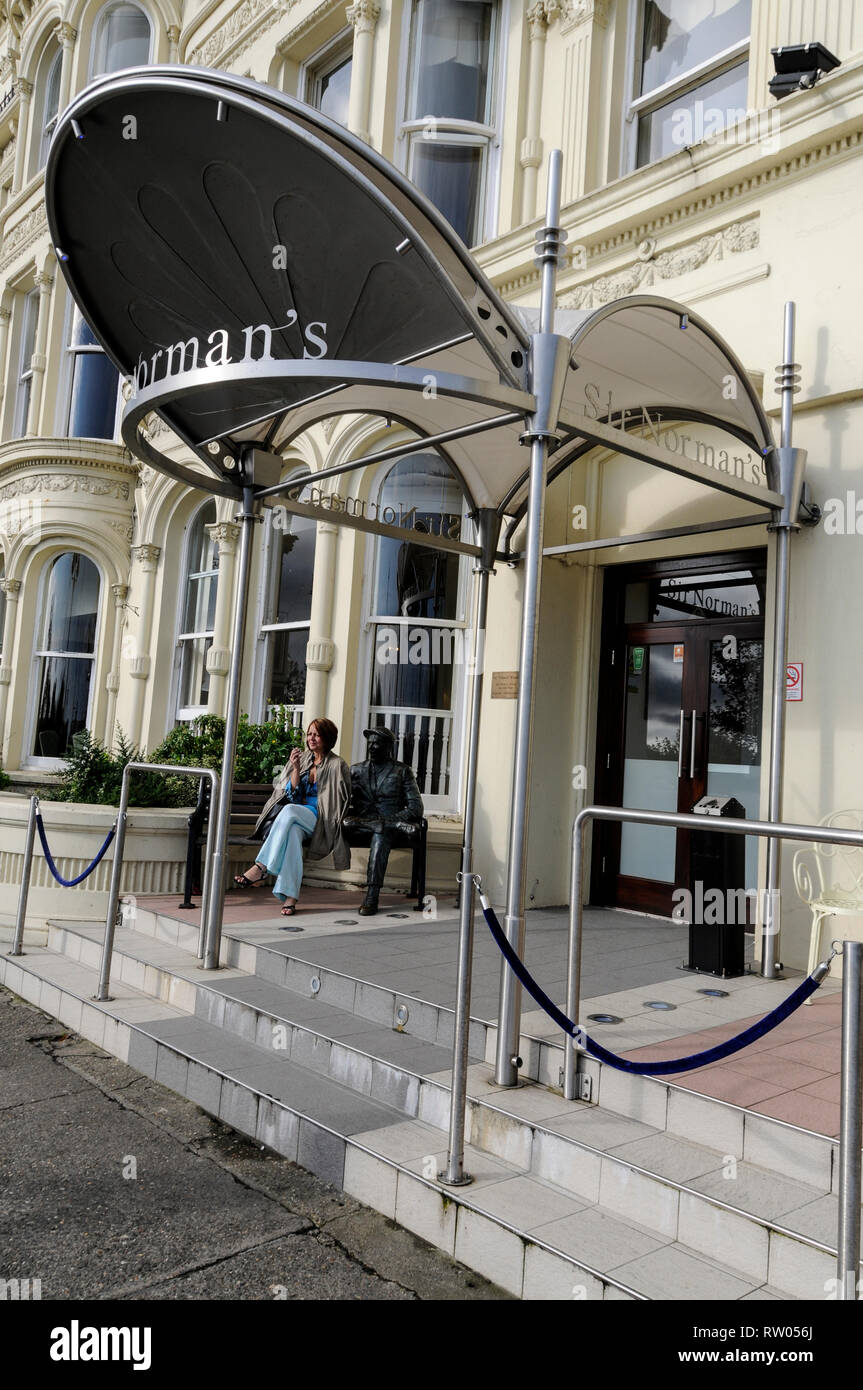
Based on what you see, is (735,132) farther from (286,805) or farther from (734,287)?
(286,805)

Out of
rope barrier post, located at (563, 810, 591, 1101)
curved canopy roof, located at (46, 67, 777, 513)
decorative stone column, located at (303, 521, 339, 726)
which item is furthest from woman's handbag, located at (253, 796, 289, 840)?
rope barrier post, located at (563, 810, 591, 1101)

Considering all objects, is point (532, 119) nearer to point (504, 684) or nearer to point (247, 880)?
point (504, 684)

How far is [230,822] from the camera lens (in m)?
7.97

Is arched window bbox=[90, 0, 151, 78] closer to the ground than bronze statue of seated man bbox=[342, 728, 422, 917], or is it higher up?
higher up

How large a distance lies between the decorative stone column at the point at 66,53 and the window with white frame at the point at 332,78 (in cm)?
514

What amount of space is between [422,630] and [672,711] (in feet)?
8.73

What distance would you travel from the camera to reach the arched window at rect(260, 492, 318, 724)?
408 inches

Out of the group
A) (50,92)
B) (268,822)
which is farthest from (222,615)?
(50,92)

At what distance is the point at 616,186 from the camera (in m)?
7.62

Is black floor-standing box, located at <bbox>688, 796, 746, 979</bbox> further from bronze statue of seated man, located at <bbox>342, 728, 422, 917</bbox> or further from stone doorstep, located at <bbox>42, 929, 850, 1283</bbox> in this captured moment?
bronze statue of seated man, located at <bbox>342, 728, 422, 917</bbox>

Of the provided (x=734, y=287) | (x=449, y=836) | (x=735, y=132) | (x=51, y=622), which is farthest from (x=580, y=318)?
(x=51, y=622)

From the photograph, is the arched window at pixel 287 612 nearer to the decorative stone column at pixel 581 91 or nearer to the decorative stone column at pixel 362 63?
the decorative stone column at pixel 362 63

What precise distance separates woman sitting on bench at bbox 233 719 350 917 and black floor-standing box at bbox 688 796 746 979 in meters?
2.83
